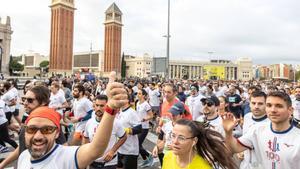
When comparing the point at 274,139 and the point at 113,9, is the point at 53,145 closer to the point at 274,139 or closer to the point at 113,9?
the point at 274,139

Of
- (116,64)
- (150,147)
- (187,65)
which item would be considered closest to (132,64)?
(187,65)

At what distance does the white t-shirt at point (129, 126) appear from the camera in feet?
16.8

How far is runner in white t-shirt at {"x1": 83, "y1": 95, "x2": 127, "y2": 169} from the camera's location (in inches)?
167

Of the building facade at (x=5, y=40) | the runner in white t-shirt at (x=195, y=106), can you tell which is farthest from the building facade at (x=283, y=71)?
the runner in white t-shirt at (x=195, y=106)

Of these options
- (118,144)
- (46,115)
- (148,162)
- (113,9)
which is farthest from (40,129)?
(113,9)

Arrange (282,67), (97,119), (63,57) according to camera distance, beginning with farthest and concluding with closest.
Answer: (282,67), (63,57), (97,119)

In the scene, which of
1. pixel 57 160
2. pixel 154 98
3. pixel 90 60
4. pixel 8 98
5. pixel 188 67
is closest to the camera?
pixel 57 160

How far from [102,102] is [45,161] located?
2308 mm

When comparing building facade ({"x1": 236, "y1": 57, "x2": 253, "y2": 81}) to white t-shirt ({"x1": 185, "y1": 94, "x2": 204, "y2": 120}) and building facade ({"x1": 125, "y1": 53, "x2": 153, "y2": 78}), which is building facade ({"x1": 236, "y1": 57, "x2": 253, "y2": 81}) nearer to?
building facade ({"x1": 125, "y1": 53, "x2": 153, "y2": 78})

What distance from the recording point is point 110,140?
14.4 feet

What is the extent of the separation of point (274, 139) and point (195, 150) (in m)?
0.88

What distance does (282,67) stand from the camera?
15825 centimetres

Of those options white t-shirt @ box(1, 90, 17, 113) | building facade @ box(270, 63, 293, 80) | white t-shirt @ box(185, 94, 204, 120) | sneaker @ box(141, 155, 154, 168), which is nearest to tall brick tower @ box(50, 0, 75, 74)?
white t-shirt @ box(1, 90, 17, 113)

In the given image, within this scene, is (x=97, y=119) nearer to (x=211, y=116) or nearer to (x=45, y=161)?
(x=211, y=116)
